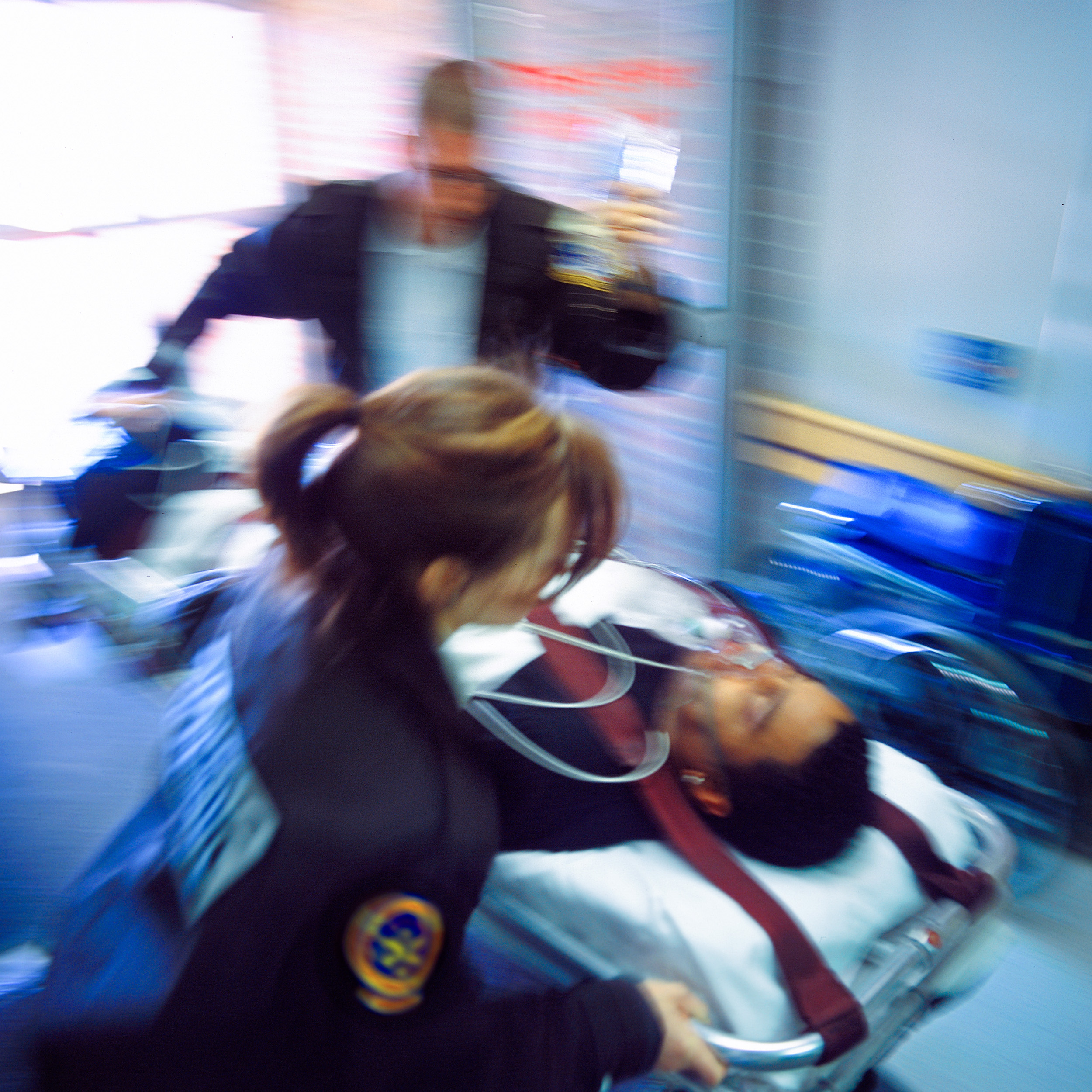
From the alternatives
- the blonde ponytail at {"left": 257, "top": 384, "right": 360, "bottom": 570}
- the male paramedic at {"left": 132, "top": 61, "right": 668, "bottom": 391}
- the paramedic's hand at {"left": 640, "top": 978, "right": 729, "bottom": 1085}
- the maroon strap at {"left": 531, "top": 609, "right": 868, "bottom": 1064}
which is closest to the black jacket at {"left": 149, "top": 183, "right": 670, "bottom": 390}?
the male paramedic at {"left": 132, "top": 61, "right": 668, "bottom": 391}

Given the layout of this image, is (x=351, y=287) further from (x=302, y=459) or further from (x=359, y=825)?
(x=359, y=825)

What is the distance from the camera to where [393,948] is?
649mm

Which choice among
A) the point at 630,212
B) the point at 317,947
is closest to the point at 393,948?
the point at 317,947

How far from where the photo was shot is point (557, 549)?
30.1 inches

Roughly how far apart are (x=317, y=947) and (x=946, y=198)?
55.1 inches

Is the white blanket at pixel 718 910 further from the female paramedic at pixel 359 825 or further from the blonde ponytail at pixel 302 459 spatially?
the blonde ponytail at pixel 302 459

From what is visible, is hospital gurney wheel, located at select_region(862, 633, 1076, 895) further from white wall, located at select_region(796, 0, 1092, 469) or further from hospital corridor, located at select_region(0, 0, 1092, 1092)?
white wall, located at select_region(796, 0, 1092, 469)

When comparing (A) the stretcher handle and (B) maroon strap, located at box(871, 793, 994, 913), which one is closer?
(A) the stretcher handle

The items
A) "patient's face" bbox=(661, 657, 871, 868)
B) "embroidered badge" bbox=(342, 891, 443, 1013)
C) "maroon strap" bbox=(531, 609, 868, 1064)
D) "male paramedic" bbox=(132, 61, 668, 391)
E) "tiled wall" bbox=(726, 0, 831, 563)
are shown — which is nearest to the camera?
"embroidered badge" bbox=(342, 891, 443, 1013)

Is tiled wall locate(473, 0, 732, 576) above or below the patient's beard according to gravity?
above

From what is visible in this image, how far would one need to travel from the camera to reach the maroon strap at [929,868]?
34.3 inches

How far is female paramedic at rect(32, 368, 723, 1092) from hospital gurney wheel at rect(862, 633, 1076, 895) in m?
0.74

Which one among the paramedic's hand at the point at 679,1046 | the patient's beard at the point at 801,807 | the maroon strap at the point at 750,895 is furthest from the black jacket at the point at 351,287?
the paramedic's hand at the point at 679,1046

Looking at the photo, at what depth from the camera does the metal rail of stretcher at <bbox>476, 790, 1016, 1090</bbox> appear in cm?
73
